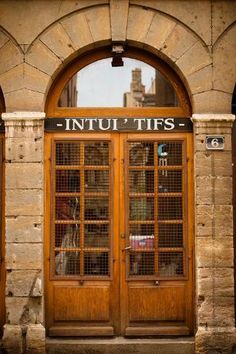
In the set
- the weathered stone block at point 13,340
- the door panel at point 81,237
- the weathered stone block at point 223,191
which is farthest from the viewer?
the door panel at point 81,237

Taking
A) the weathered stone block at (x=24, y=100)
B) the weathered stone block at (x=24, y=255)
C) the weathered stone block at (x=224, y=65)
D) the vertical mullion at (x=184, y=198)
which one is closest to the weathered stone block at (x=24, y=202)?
the weathered stone block at (x=24, y=255)

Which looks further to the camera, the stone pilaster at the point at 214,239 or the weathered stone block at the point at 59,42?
the weathered stone block at the point at 59,42

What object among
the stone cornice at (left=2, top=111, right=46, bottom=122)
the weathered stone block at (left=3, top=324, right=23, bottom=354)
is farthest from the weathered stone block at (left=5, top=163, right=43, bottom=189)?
the weathered stone block at (left=3, top=324, right=23, bottom=354)

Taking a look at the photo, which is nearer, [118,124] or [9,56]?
[9,56]

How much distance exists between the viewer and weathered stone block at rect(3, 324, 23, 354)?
729 centimetres

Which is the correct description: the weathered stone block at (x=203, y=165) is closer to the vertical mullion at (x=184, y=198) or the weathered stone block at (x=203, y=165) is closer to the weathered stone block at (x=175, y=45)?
the vertical mullion at (x=184, y=198)

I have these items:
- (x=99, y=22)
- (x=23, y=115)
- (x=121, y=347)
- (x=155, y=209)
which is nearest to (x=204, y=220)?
(x=155, y=209)

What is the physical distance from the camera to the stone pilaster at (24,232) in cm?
733

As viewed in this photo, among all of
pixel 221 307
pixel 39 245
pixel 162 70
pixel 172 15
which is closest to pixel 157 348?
pixel 221 307

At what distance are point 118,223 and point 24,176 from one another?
1.48 m

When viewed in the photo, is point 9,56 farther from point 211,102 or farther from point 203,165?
point 203,165

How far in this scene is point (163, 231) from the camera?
7.68 meters

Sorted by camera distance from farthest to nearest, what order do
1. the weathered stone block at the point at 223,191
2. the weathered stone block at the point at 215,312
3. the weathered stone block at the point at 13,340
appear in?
the weathered stone block at the point at 223,191
the weathered stone block at the point at 215,312
the weathered stone block at the point at 13,340

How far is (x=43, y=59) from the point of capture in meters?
7.52
